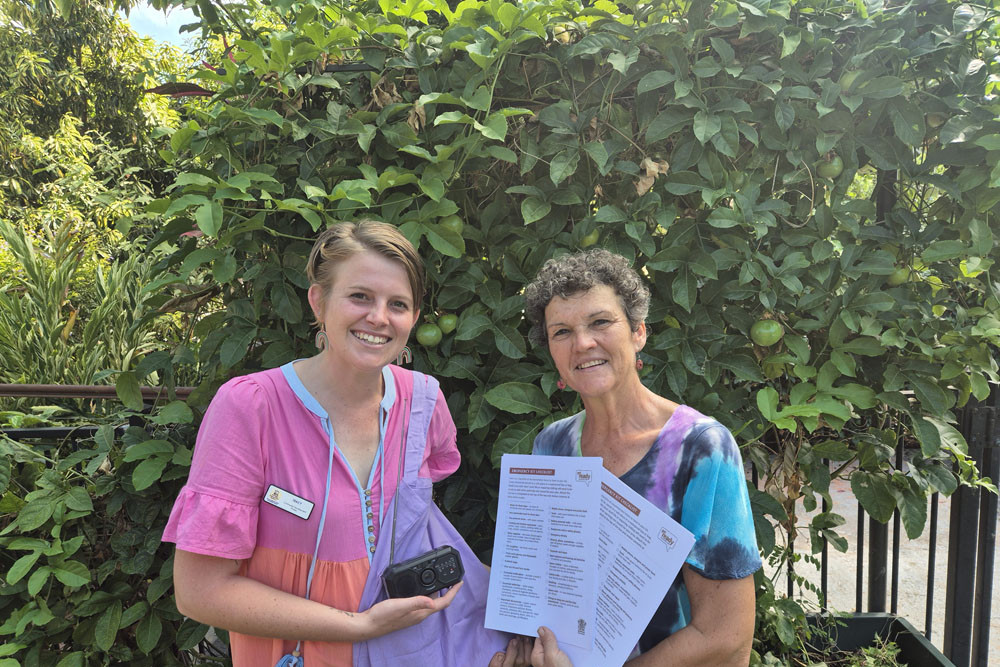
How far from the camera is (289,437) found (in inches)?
52.6

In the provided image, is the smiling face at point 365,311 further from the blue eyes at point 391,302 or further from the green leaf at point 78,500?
the green leaf at point 78,500

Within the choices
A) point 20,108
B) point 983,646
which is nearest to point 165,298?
point 983,646

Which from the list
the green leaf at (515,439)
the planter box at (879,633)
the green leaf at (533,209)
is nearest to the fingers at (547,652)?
the green leaf at (515,439)

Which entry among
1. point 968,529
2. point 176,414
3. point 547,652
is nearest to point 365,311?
point 547,652

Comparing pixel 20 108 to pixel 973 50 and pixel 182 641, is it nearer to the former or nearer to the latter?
pixel 182 641

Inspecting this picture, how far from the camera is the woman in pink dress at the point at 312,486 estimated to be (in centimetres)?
126

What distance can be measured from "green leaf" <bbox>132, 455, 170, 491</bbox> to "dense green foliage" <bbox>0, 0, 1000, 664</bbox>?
14mm

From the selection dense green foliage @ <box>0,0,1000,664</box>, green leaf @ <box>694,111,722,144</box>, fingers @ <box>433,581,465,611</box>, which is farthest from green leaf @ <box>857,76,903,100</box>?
fingers @ <box>433,581,465,611</box>

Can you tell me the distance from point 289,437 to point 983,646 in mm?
2721

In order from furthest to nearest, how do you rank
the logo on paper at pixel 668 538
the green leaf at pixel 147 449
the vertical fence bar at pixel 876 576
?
the vertical fence bar at pixel 876 576, the green leaf at pixel 147 449, the logo on paper at pixel 668 538

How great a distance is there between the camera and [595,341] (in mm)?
1409

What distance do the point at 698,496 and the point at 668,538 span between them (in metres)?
0.11

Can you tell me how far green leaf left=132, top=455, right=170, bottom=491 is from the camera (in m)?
1.93

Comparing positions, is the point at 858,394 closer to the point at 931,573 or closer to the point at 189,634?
the point at 931,573
